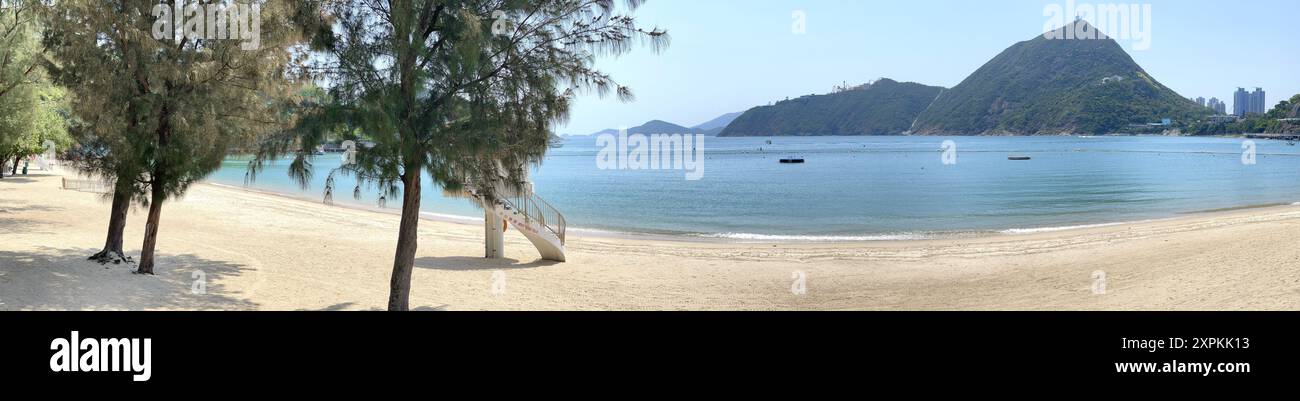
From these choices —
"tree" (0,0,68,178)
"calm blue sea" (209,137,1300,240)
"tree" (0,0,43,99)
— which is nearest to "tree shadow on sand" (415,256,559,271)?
"tree" (0,0,68,178)

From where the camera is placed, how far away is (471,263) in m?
21.2

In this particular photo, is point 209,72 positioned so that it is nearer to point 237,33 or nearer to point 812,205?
point 237,33

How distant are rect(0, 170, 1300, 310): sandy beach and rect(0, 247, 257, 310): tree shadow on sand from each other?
0.04 meters

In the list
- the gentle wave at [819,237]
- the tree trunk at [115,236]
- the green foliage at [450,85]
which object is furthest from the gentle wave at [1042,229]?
the tree trunk at [115,236]

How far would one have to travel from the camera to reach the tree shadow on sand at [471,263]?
2033 centimetres

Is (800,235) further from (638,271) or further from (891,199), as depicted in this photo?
(891,199)

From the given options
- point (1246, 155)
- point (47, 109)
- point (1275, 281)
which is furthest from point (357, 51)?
point (1246, 155)

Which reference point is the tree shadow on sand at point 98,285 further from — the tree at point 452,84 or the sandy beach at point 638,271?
the tree at point 452,84

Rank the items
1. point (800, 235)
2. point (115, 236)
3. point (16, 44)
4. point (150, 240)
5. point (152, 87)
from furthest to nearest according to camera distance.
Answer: point (800, 235), point (16, 44), point (115, 236), point (150, 240), point (152, 87)

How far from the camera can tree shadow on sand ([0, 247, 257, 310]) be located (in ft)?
41.6

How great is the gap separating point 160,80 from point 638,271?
10.6 metres

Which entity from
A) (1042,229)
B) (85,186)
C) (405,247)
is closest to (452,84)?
(405,247)

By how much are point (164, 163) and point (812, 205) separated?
1603 inches

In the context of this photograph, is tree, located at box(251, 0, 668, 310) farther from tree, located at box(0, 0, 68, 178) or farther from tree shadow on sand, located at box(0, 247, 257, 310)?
tree, located at box(0, 0, 68, 178)
